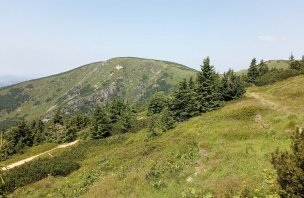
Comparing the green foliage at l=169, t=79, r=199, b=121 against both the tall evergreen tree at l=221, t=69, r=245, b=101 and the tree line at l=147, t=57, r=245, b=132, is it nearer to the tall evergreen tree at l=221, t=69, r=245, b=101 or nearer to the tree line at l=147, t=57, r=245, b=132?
the tree line at l=147, t=57, r=245, b=132

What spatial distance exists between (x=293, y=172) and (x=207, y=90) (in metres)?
38.9

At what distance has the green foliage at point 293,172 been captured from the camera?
8.59 meters

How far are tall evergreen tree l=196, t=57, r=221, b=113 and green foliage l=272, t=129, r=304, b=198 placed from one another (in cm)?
3738

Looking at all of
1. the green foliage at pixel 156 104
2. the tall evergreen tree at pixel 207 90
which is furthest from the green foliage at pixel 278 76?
the tall evergreen tree at pixel 207 90

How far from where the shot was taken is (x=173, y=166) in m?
19.8

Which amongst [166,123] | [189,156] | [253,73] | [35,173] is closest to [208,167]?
[189,156]

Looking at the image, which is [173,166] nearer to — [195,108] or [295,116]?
[295,116]

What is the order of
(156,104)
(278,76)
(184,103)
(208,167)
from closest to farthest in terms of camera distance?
(208,167) < (184,103) < (278,76) < (156,104)

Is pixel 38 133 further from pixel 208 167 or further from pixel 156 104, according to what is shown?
pixel 208 167

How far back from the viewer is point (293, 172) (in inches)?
344

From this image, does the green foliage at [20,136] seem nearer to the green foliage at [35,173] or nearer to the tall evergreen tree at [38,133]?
the tall evergreen tree at [38,133]

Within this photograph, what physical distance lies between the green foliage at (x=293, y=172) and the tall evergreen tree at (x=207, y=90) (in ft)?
123

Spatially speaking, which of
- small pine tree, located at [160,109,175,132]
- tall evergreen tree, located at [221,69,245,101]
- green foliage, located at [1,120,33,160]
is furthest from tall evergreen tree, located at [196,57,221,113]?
green foliage, located at [1,120,33,160]

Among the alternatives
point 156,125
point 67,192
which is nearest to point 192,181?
point 67,192
